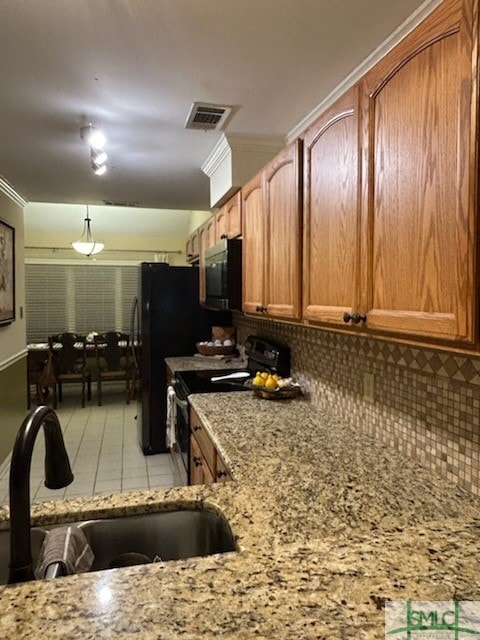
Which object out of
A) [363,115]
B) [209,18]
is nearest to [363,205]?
[363,115]

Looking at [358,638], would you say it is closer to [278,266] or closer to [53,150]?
[278,266]

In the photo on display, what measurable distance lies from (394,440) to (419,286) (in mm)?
764

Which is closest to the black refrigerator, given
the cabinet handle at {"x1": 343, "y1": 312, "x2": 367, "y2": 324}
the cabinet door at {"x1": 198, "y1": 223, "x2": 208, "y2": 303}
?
the cabinet door at {"x1": 198, "y1": 223, "x2": 208, "y2": 303}

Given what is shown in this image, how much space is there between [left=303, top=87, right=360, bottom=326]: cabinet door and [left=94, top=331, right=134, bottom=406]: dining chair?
465cm

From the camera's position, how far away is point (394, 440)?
1.57 metres

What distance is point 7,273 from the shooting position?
379 centimetres

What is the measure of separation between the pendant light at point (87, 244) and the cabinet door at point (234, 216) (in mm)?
3181

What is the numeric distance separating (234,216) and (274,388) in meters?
1.15

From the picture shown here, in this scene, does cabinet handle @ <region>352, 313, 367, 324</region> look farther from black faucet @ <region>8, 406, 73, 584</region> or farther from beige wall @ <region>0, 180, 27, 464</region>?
beige wall @ <region>0, 180, 27, 464</region>

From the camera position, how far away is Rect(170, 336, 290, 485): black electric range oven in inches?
102

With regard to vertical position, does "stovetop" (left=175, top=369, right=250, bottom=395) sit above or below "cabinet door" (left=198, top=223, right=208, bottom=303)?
below

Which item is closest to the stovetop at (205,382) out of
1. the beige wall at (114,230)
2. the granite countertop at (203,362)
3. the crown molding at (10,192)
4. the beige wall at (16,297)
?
the granite countertop at (203,362)

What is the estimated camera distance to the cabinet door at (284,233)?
175cm

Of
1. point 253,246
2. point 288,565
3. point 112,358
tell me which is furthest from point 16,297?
point 288,565
